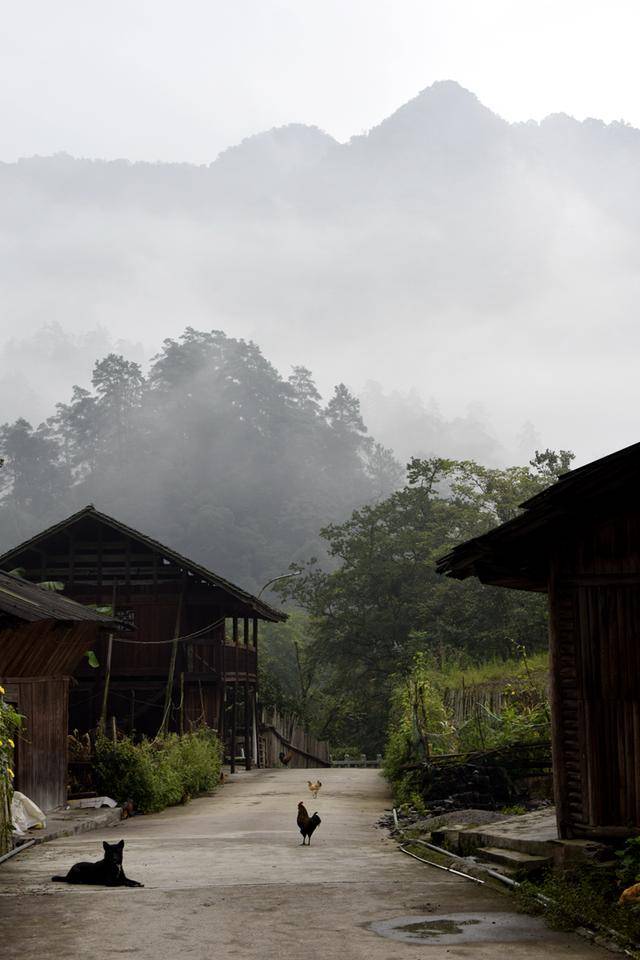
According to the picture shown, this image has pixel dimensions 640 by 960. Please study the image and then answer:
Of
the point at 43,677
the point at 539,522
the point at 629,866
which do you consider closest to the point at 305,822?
the point at 539,522

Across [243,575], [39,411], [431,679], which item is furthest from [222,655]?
[39,411]

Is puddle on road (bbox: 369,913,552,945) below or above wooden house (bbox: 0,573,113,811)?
below

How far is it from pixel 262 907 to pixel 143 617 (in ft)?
80.4

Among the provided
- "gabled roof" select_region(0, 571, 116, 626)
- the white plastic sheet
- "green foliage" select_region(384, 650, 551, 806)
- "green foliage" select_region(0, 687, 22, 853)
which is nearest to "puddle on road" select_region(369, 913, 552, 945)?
"green foliage" select_region(0, 687, 22, 853)

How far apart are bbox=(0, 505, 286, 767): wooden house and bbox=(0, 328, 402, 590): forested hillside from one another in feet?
204

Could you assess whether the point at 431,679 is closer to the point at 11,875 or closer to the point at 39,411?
the point at 11,875

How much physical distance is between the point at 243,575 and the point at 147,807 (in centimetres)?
7068

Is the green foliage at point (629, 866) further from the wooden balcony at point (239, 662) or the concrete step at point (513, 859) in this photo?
the wooden balcony at point (239, 662)

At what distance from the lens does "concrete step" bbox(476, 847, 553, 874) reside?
449 inches

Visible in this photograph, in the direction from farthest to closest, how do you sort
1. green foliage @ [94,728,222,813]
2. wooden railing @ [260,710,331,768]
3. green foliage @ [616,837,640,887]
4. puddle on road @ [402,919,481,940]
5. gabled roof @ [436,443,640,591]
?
wooden railing @ [260,710,331,768], green foliage @ [94,728,222,813], gabled roof @ [436,443,640,591], green foliage @ [616,837,640,887], puddle on road @ [402,919,481,940]

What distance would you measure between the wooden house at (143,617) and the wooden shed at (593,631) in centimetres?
2192

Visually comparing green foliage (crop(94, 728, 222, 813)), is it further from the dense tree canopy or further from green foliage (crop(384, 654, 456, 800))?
the dense tree canopy

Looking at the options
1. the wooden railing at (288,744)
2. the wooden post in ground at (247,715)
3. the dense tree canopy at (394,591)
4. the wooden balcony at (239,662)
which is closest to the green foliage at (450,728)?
the wooden balcony at (239,662)

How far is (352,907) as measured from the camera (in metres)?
10.5
